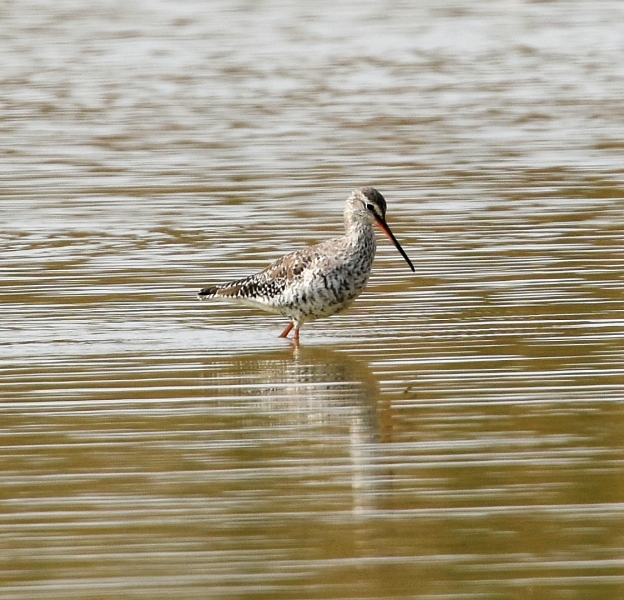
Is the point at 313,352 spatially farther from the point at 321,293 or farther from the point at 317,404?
the point at 317,404

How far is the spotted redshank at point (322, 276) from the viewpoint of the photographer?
12.7 m

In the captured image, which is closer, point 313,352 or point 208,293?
point 313,352

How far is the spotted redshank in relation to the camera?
12688 millimetres

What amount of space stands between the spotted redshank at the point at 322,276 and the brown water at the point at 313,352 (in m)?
0.30

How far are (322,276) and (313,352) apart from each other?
22.6 inches

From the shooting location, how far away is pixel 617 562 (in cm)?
741

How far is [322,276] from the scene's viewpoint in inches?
500

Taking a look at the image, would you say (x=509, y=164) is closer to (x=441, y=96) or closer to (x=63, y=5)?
(x=441, y=96)

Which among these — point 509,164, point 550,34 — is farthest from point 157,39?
point 509,164

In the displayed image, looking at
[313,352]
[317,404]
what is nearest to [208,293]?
[313,352]

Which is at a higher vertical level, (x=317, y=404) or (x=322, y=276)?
(x=317, y=404)

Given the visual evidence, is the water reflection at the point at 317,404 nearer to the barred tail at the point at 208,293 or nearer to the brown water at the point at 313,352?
the brown water at the point at 313,352

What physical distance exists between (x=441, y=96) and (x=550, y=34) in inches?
384

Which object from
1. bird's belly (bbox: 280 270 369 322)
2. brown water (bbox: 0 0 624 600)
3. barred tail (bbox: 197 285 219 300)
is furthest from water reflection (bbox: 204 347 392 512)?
barred tail (bbox: 197 285 219 300)
